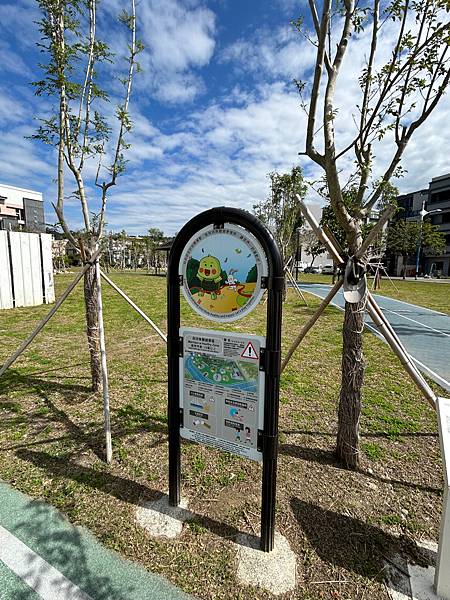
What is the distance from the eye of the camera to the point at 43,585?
1.99 metres

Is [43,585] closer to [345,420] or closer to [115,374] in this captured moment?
[345,420]

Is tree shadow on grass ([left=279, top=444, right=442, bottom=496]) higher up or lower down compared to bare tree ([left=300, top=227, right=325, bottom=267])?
lower down

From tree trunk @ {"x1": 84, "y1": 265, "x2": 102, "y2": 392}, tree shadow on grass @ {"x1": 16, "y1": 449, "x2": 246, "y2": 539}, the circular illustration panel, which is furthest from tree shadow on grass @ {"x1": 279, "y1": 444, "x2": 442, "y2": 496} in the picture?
tree trunk @ {"x1": 84, "y1": 265, "x2": 102, "y2": 392}

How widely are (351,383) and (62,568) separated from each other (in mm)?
2768

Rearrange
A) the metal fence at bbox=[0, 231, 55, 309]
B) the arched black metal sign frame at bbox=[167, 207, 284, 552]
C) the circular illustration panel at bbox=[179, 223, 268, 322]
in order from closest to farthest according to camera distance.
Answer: the arched black metal sign frame at bbox=[167, 207, 284, 552]
the circular illustration panel at bbox=[179, 223, 268, 322]
the metal fence at bbox=[0, 231, 55, 309]

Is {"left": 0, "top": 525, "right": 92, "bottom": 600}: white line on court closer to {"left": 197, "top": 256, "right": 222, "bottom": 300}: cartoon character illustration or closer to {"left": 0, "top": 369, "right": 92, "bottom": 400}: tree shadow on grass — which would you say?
{"left": 197, "top": 256, "right": 222, "bottom": 300}: cartoon character illustration

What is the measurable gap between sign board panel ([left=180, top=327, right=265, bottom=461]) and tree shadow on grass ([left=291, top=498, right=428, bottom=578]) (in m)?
0.82

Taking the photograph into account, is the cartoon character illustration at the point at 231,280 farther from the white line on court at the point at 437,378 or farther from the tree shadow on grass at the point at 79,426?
the white line on court at the point at 437,378

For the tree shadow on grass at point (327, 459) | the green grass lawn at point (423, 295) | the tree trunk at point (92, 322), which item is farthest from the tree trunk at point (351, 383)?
the green grass lawn at point (423, 295)

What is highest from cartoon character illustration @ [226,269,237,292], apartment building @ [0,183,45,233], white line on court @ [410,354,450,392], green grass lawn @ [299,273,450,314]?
apartment building @ [0,183,45,233]

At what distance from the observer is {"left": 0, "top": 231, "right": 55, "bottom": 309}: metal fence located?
11.7 meters

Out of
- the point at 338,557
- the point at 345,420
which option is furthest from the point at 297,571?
the point at 345,420

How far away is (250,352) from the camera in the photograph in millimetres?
2297

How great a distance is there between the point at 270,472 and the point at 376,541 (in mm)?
1024
